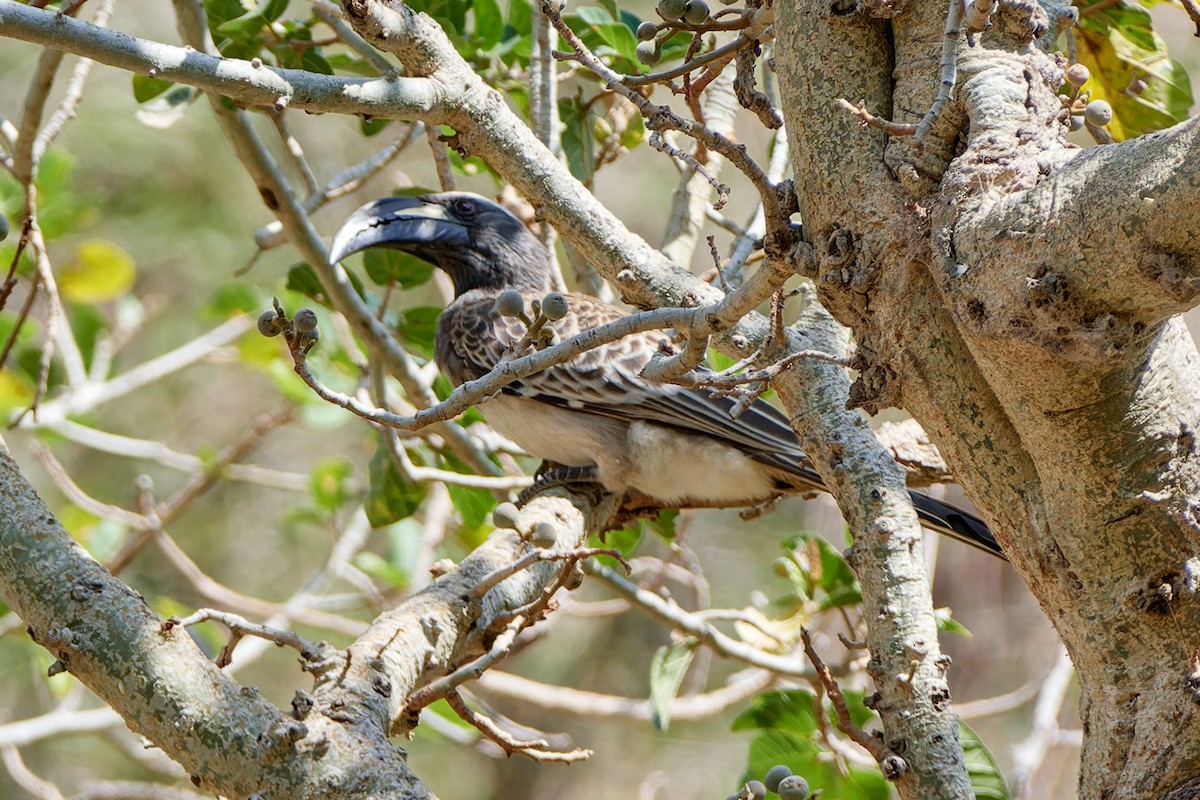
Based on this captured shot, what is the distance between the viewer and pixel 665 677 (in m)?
3.26

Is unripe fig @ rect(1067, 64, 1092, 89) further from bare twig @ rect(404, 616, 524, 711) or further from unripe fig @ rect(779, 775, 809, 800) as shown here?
bare twig @ rect(404, 616, 524, 711)

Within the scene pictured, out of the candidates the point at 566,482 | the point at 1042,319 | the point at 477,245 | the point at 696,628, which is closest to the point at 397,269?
the point at 566,482

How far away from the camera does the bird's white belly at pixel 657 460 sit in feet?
13.1

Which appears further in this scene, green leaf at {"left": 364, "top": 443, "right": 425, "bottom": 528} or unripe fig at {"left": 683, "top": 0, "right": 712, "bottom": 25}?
green leaf at {"left": 364, "top": 443, "right": 425, "bottom": 528}

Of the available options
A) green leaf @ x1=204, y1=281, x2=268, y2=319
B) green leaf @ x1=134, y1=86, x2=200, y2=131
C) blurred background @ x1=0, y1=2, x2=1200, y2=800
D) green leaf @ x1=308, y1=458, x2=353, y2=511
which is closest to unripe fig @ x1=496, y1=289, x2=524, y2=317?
green leaf @ x1=134, y1=86, x2=200, y2=131

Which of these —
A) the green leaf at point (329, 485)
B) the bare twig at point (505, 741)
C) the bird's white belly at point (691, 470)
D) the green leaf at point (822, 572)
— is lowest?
the bare twig at point (505, 741)

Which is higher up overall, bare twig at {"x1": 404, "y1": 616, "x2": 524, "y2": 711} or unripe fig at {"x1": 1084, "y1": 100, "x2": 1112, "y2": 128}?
unripe fig at {"x1": 1084, "y1": 100, "x2": 1112, "y2": 128}

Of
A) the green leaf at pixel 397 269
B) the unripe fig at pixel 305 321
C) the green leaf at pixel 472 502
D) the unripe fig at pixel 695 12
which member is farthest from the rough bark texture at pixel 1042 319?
the green leaf at pixel 397 269

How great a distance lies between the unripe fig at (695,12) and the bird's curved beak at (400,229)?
5.24 feet

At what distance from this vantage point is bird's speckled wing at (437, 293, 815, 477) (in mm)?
3855

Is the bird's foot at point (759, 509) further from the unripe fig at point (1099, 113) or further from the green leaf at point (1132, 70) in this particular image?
the unripe fig at point (1099, 113)

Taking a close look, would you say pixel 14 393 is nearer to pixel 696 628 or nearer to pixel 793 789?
pixel 696 628

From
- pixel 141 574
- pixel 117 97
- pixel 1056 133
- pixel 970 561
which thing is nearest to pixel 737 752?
pixel 970 561

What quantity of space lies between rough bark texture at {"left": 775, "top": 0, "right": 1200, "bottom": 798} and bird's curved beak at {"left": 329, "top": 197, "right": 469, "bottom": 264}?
199cm
